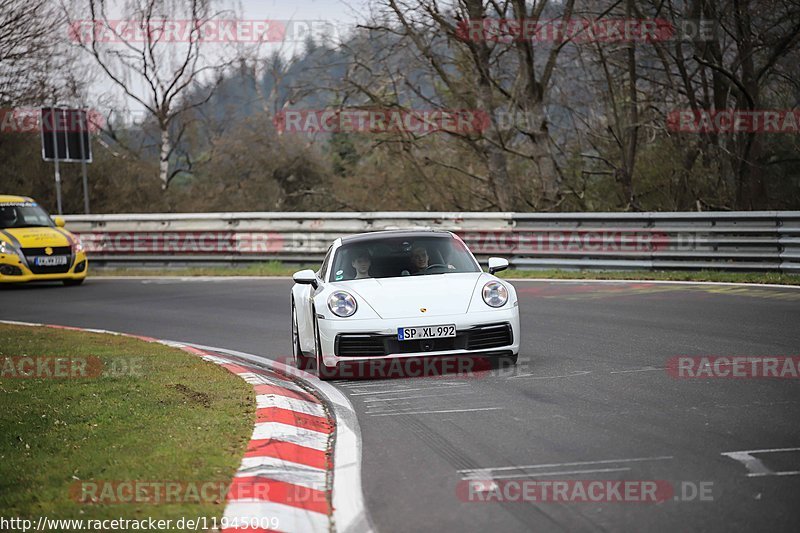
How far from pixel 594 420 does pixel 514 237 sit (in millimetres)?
13126

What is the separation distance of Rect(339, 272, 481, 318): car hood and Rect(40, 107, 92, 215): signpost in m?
17.3

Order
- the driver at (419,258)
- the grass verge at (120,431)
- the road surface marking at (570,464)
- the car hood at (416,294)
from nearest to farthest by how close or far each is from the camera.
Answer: the grass verge at (120,431) < the road surface marking at (570,464) < the car hood at (416,294) < the driver at (419,258)

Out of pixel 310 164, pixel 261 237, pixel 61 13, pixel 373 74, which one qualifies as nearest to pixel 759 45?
pixel 373 74

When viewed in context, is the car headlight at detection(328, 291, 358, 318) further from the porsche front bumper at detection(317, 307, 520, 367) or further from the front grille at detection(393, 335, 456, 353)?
the front grille at detection(393, 335, 456, 353)

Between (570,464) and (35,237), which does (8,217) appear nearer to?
(35,237)

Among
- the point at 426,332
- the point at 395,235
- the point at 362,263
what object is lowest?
the point at 426,332

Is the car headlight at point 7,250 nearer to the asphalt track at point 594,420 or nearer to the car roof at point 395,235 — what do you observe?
the asphalt track at point 594,420

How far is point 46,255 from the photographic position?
2089cm

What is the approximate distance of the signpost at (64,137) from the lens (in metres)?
25.2

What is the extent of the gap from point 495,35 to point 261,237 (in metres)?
7.12

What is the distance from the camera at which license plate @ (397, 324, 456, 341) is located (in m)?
8.95

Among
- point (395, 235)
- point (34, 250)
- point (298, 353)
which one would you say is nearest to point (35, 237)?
point (34, 250)

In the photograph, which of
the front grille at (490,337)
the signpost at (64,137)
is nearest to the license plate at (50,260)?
the signpost at (64,137)

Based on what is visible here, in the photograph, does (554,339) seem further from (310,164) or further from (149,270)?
(310,164)
